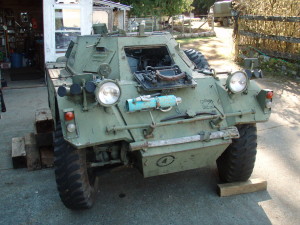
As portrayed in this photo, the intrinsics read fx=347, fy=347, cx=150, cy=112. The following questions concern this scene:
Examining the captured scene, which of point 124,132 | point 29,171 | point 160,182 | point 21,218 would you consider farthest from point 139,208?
point 29,171

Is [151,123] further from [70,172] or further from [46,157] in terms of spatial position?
[46,157]

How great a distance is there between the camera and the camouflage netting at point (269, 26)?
977 cm

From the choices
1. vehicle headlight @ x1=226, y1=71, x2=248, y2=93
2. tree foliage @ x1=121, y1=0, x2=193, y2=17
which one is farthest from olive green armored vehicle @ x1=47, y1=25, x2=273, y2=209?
tree foliage @ x1=121, y1=0, x2=193, y2=17

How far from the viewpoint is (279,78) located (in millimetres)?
9719

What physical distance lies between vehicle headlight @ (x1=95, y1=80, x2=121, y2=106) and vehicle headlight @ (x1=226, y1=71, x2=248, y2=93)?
1.25m

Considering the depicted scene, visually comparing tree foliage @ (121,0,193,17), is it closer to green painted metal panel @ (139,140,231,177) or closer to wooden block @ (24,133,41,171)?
wooden block @ (24,133,41,171)

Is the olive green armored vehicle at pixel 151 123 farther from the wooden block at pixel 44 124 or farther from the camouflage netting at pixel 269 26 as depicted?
the camouflage netting at pixel 269 26

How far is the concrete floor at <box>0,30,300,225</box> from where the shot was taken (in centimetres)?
359

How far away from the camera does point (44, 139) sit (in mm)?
4785

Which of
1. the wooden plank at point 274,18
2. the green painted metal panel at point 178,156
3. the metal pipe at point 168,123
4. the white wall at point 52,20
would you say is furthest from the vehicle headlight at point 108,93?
the wooden plank at point 274,18

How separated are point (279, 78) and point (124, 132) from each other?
7556mm

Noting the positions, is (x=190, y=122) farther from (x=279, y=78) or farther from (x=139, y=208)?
(x=279, y=78)

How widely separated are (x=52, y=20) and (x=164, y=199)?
7255 mm

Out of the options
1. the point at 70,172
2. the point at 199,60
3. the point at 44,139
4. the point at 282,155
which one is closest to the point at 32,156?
the point at 44,139
